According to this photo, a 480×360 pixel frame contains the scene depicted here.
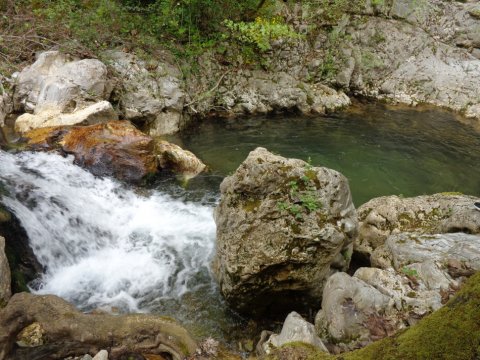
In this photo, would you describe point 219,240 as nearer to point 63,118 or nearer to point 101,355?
point 101,355

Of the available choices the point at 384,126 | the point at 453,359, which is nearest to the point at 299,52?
the point at 384,126

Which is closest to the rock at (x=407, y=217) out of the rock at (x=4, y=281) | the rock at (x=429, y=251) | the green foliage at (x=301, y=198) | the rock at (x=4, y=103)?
the rock at (x=429, y=251)

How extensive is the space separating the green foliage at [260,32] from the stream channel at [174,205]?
3.32 m

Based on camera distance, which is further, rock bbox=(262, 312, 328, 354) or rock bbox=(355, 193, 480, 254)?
rock bbox=(355, 193, 480, 254)

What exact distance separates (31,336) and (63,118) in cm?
683

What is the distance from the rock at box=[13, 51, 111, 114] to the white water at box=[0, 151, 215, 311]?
2.36 m

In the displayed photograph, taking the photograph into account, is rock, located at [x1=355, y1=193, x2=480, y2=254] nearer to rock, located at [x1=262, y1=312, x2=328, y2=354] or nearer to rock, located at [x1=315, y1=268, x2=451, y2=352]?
rock, located at [x1=315, y1=268, x2=451, y2=352]

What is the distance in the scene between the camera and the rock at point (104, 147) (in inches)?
353

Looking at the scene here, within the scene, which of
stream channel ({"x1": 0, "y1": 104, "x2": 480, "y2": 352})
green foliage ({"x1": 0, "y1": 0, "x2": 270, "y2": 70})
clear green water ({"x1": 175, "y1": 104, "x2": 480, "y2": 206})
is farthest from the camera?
green foliage ({"x1": 0, "y1": 0, "x2": 270, "y2": 70})

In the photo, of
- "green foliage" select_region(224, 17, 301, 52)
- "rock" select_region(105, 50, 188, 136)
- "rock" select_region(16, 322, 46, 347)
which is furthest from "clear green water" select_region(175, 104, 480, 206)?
"rock" select_region(16, 322, 46, 347)

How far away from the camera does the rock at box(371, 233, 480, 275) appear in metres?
4.90

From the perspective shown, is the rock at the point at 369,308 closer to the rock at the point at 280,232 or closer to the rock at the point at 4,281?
the rock at the point at 280,232

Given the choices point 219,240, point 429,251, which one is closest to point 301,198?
point 219,240

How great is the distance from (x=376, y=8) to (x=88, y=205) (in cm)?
1754
